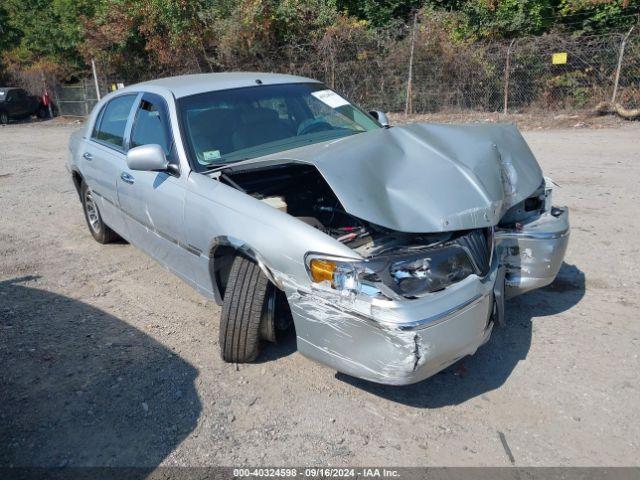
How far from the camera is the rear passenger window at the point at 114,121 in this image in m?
5.11

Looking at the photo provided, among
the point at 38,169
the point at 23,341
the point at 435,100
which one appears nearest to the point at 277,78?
the point at 23,341

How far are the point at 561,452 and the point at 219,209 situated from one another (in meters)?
2.33

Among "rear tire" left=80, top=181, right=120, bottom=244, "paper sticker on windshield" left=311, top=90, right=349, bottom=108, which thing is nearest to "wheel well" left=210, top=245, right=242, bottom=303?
"paper sticker on windshield" left=311, top=90, right=349, bottom=108

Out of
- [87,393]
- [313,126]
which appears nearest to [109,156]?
[313,126]

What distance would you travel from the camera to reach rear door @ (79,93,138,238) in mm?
5039

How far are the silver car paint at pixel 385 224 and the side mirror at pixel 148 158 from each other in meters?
0.14

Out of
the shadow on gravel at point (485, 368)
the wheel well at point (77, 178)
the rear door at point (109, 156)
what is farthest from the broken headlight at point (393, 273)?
the wheel well at point (77, 178)

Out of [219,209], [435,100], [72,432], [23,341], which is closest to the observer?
[72,432]

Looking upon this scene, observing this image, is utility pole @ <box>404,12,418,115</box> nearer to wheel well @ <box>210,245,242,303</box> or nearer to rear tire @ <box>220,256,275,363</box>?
wheel well @ <box>210,245,242,303</box>

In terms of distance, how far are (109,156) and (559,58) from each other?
1283cm

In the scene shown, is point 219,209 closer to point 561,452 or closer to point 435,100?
point 561,452

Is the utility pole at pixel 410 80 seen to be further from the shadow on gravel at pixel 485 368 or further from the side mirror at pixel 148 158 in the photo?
the side mirror at pixel 148 158

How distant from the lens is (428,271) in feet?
9.77

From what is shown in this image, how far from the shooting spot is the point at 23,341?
163 inches
